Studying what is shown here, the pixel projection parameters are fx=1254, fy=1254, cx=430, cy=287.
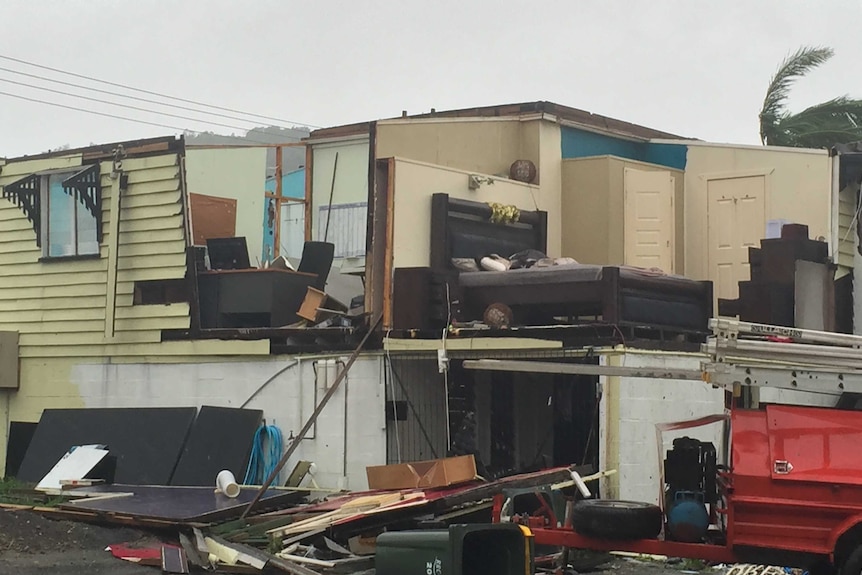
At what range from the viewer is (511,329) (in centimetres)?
1524

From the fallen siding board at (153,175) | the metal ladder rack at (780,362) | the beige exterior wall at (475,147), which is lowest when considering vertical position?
the metal ladder rack at (780,362)

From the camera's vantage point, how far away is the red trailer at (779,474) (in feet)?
30.4

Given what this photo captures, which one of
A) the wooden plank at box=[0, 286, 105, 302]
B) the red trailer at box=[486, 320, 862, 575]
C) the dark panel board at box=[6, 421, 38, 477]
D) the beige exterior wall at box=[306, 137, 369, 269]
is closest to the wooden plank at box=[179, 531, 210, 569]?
the red trailer at box=[486, 320, 862, 575]

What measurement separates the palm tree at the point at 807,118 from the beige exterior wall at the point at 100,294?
16931mm

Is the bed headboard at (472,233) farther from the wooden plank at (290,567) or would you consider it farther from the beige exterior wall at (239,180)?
the wooden plank at (290,567)

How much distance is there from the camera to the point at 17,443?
66.8 ft

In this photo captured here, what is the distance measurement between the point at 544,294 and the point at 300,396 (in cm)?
376

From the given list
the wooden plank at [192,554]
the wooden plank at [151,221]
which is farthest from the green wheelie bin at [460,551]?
the wooden plank at [151,221]

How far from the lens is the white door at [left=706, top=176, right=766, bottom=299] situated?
20.5 m

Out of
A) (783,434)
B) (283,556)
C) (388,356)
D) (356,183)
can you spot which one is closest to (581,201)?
(356,183)

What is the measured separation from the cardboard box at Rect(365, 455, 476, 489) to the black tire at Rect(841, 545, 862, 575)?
547 cm

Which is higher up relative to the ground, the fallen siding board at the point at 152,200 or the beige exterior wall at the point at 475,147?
the beige exterior wall at the point at 475,147

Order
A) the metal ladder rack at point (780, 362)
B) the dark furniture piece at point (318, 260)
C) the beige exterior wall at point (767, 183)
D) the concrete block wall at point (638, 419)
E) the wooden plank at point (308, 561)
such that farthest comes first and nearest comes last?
the beige exterior wall at point (767, 183) < the dark furniture piece at point (318, 260) < the concrete block wall at point (638, 419) < the wooden plank at point (308, 561) < the metal ladder rack at point (780, 362)

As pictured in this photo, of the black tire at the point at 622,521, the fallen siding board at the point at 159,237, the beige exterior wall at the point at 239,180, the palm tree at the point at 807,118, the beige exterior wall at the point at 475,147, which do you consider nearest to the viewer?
the black tire at the point at 622,521
